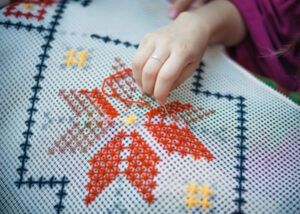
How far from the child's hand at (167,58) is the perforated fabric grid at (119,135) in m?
0.04

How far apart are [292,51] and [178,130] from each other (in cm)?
39

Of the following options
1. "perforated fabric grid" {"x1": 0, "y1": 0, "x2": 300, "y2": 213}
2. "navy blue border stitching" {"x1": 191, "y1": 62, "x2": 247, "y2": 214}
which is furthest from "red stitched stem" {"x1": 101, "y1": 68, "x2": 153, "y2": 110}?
"navy blue border stitching" {"x1": 191, "y1": 62, "x2": 247, "y2": 214}

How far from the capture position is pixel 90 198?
469mm

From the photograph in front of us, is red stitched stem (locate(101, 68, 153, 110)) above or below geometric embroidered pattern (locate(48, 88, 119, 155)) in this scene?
above

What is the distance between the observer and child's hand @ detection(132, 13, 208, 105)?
0.52 meters

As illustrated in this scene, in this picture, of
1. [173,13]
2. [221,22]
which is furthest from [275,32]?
[173,13]

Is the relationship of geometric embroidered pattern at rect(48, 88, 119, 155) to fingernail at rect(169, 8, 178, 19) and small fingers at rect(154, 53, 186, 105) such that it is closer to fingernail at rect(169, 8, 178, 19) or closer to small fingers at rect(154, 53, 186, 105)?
small fingers at rect(154, 53, 186, 105)

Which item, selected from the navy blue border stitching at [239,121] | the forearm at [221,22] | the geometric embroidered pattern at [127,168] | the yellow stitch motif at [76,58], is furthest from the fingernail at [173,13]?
the geometric embroidered pattern at [127,168]

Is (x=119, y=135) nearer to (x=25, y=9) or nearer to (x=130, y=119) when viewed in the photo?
(x=130, y=119)

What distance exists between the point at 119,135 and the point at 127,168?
0.21 feet

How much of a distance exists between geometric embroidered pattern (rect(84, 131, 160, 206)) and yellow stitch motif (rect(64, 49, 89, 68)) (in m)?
0.19

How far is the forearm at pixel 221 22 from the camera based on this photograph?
24.8 inches

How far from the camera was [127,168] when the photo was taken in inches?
19.0

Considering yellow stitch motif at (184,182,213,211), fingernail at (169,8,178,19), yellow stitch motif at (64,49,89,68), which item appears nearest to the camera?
yellow stitch motif at (184,182,213,211)
